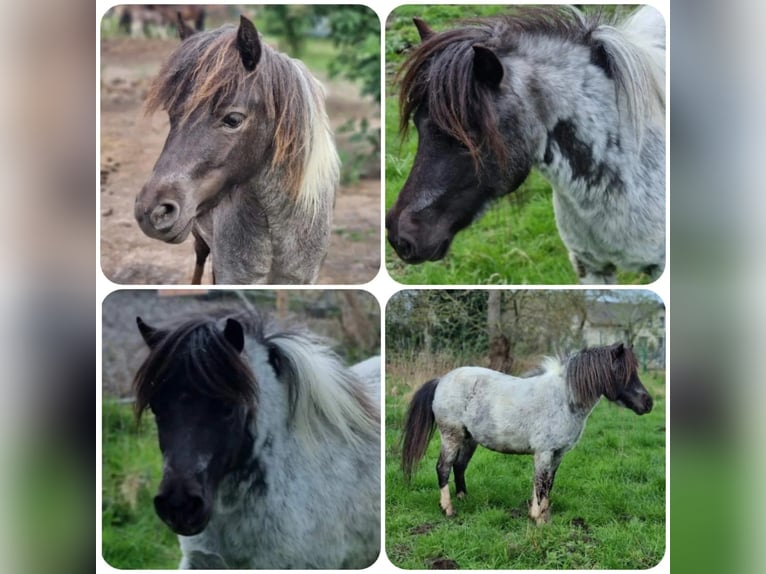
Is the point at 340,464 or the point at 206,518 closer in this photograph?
the point at 206,518

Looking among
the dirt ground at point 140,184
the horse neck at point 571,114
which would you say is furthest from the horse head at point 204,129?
the horse neck at point 571,114

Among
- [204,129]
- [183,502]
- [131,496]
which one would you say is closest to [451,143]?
[204,129]

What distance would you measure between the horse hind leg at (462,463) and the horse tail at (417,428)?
3.9 inches

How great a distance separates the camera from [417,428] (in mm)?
2328

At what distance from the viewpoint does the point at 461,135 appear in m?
2.18

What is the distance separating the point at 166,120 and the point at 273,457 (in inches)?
36.5

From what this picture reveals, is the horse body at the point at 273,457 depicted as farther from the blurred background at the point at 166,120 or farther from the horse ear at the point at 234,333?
the blurred background at the point at 166,120

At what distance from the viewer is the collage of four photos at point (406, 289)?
224cm

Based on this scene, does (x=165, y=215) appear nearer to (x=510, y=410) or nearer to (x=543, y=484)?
(x=510, y=410)

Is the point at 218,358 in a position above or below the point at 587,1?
below

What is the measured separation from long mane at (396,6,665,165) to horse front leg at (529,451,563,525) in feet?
2.63

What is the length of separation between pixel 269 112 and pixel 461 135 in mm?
492
